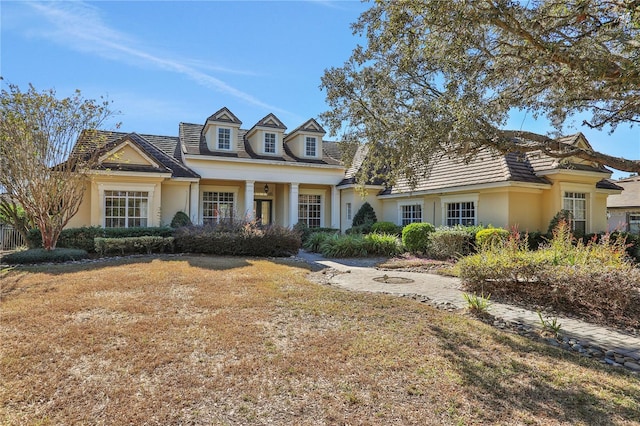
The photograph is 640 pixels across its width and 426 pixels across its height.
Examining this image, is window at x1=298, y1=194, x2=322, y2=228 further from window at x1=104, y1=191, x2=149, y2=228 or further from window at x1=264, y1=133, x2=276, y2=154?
Result: window at x1=104, y1=191, x2=149, y2=228

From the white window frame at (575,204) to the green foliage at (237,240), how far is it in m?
12.7

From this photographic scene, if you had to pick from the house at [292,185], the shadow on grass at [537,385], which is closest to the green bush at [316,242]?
the house at [292,185]

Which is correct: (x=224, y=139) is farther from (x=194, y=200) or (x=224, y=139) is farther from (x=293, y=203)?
(x=293, y=203)

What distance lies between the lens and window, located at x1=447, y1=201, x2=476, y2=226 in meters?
18.0

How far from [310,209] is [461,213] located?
9.59m

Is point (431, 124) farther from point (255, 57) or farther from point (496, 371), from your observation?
point (255, 57)

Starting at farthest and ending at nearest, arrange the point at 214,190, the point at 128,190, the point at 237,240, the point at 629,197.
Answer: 1. the point at 629,197
2. the point at 214,190
3. the point at 128,190
4. the point at 237,240

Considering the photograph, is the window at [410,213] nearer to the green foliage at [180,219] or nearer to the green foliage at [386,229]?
the green foliage at [386,229]

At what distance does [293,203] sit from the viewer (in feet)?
72.9

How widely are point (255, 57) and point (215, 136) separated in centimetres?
1040

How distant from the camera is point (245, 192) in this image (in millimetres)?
21953

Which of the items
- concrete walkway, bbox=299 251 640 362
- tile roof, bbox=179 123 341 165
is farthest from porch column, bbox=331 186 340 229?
concrete walkway, bbox=299 251 640 362

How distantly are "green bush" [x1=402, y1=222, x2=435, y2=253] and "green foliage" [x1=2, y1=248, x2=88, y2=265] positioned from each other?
13.0 m

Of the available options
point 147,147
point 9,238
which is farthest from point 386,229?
point 9,238
